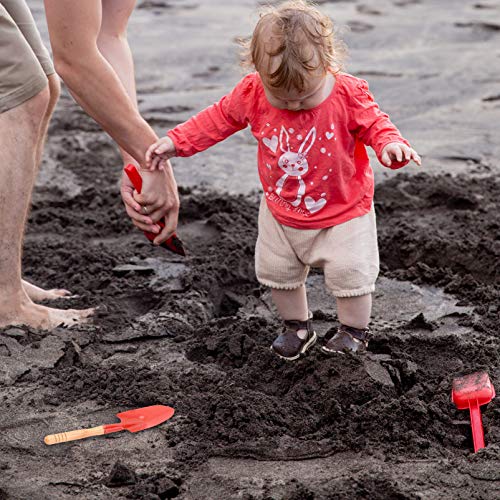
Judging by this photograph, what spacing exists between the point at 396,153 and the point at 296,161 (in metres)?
0.35

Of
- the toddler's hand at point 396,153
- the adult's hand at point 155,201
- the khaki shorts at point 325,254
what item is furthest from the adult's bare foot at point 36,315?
the toddler's hand at point 396,153

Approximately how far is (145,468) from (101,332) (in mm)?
944

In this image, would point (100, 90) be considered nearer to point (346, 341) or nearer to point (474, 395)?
point (346, 341)

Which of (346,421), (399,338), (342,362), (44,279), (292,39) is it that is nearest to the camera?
(292,39)

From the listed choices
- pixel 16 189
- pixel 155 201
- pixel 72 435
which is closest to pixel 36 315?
pixel 16 189

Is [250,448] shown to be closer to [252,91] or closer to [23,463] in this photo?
[23,463]

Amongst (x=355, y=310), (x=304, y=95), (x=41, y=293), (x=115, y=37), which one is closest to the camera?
(x=304, y=95)

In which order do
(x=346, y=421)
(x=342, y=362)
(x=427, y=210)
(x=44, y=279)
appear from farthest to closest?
(x=427, y=210), (x=44, y=279), (x=342, y=362), (x=346, y=421)

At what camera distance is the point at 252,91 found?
9.64 ft

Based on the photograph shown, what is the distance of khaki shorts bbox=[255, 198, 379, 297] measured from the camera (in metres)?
2.97

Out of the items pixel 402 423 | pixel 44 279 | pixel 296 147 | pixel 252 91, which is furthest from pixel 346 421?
pixel 44 279

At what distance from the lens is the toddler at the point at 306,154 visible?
268 centimetres

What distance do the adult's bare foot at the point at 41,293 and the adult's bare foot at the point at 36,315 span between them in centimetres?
19

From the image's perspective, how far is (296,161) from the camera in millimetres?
2895
